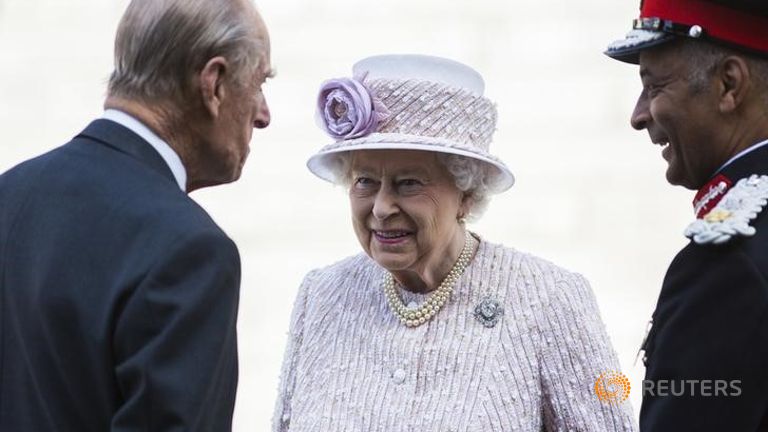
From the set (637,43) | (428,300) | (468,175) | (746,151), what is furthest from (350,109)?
(746,151)

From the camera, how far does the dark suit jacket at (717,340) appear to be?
2393 mm

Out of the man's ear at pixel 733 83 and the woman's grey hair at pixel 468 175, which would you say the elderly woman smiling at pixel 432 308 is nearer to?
the woman's grey hair at pixel 468 175

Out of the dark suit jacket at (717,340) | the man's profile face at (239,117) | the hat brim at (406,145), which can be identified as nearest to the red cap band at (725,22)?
the dark suit jacket at (717,340)

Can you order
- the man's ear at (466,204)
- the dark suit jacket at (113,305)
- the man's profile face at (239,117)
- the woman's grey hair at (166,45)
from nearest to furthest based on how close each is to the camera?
the dark suit jacket at (113,305), the woman's grey hair at (166,45), the man's profile face at (239,117), the man's ear at (466,204)

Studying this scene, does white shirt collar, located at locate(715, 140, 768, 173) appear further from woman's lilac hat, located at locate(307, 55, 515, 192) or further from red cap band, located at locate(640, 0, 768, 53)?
woman's lilac hat, located at locate(307, 55, 515, 192)

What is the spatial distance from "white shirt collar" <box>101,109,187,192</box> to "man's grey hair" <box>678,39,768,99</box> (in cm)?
102

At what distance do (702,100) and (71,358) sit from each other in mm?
1296

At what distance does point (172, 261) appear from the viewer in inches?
93.2

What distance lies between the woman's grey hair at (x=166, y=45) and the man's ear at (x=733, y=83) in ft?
3.17

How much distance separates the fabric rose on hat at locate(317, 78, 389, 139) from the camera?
3629 mm

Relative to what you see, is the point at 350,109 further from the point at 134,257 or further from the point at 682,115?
the point at 134,257

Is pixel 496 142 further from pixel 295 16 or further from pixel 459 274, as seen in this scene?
pixel 459 274

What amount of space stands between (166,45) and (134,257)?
0.42 m

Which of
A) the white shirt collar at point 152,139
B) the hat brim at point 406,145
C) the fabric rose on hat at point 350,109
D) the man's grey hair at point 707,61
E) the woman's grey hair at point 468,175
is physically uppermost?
the man's grey hair at point 707,61
